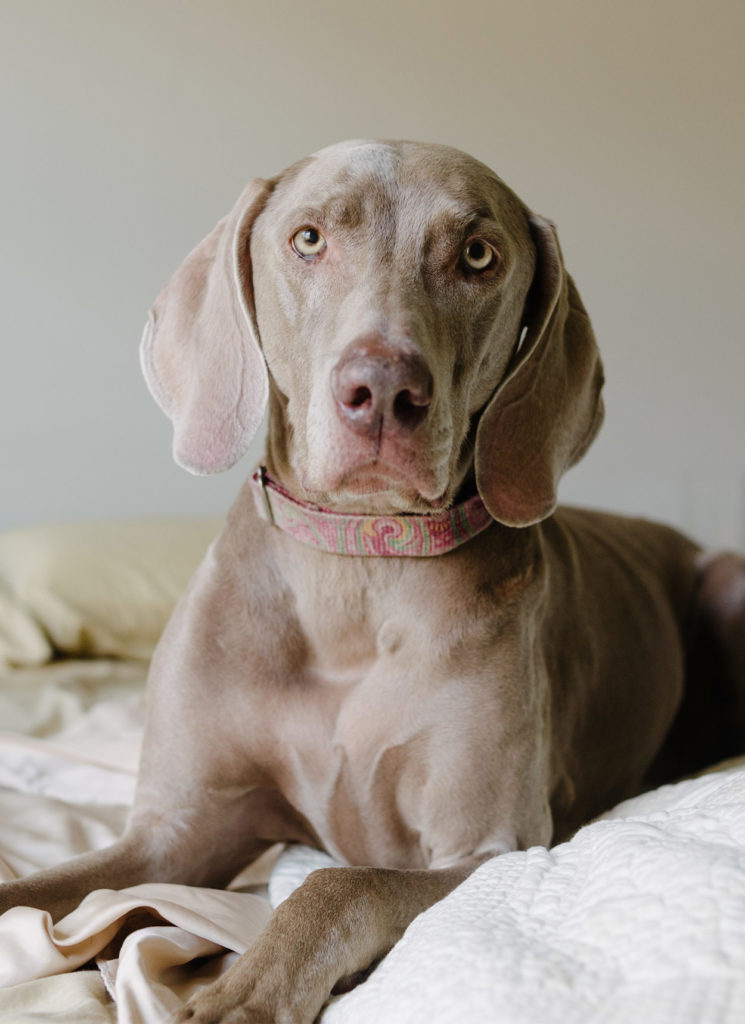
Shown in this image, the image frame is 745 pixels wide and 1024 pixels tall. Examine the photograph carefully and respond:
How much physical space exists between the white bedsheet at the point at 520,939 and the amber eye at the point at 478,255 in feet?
2.50

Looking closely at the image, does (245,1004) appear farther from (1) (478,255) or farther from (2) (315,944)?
(1) (478,255)

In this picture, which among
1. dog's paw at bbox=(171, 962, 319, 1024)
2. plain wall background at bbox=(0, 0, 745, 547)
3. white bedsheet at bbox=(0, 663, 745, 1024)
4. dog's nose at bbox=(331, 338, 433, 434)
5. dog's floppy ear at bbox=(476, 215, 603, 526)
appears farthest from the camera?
plain wall background at bbox=(0, 0, 745, 547)

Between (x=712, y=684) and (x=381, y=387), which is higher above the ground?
(x=381, y=387)

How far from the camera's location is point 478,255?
1.59 metres

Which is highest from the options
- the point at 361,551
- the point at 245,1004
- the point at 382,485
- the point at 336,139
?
the point at 336,139

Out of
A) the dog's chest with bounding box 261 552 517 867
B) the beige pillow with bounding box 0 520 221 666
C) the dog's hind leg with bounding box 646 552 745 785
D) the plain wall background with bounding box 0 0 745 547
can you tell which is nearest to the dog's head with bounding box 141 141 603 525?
the dog's chest with bounding box 261 552 517 867

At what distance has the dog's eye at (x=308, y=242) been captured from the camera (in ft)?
5.14

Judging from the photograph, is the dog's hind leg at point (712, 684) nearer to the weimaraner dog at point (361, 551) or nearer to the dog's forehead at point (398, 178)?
the weimaraner dog at point (361, 551)

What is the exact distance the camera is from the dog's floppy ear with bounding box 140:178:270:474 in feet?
5.49

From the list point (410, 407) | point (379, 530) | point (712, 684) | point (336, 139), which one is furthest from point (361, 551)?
point (336, 139)

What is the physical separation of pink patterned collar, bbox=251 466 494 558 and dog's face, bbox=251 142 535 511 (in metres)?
0.03

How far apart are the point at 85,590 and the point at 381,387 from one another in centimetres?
204

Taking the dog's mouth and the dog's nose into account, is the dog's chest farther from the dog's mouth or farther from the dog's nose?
the dog's nose

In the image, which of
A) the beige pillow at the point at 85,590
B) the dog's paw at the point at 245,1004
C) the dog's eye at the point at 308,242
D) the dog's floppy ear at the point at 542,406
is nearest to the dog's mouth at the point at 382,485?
the dog's floppy ear at the point at 542,406
